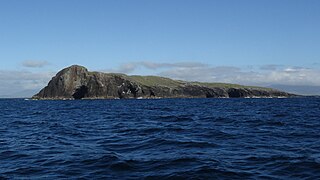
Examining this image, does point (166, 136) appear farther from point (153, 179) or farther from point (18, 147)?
point (153, 179)

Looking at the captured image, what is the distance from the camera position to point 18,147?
22.5m

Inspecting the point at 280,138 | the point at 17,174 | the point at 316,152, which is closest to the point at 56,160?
the point at 17,174

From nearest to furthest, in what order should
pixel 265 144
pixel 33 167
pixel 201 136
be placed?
pixel 33 167
pixel 265 144
pixel 201 136

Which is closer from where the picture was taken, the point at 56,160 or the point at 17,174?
the point at 17,174

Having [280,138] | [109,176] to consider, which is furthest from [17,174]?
[280,138]

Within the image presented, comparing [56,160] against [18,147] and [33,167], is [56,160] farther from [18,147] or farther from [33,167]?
[18,147]

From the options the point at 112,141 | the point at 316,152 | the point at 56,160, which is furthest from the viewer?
the point at 112,141

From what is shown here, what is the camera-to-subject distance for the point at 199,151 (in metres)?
20.0

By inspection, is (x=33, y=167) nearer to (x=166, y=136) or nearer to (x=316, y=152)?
(x=166, y=136)

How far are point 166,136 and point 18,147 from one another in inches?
420

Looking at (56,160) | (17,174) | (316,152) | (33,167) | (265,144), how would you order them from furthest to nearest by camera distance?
1. (265,144)
2. (316,152)
3. (56,160)
4. (33,167)
5. (17,174)

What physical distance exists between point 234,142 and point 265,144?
2029mm

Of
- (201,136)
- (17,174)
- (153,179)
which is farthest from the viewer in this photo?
(201,136)

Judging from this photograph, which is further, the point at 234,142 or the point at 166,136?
the point at 166,136
